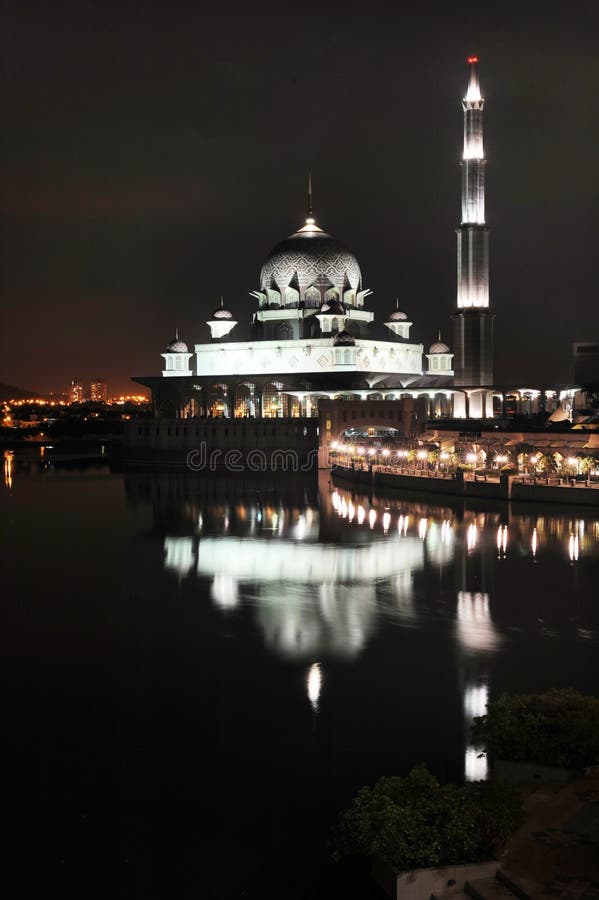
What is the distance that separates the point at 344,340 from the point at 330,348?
1443mm

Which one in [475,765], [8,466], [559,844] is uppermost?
[8,466]

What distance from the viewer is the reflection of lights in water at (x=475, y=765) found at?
8266 mm

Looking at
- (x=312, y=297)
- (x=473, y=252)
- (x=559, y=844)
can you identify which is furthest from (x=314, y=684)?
(x=312, y=297)

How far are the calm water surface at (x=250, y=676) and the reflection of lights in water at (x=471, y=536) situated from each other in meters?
0.12

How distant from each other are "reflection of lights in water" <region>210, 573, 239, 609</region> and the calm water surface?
0.18ft

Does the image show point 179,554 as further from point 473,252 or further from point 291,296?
point 291,296

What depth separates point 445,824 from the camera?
6289 millimetres

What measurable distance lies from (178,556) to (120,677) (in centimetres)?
931

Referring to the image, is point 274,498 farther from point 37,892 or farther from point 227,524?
point 37,892

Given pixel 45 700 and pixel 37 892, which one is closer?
pixel 37 892

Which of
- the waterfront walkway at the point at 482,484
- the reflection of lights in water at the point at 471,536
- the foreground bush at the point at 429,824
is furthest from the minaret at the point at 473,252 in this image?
the foreground bush at the point at 429,824

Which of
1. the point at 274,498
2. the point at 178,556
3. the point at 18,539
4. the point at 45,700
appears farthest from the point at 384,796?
the point at 274,498

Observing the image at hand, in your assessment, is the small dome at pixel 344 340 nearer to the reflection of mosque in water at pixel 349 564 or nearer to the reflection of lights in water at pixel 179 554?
the reflection of mosque in water at pixel 349 564

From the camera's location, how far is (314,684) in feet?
35.8
